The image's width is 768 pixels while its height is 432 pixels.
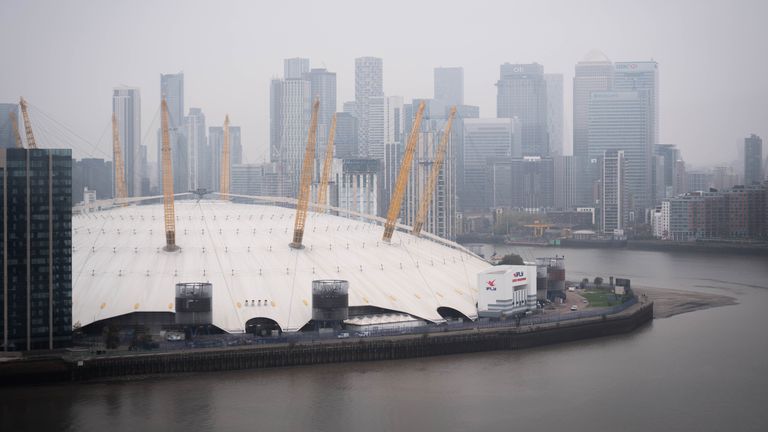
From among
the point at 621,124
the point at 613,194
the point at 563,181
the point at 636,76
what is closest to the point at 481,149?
the point at 563,181

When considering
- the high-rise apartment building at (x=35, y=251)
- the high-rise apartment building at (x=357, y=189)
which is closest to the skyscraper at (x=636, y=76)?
the high-rise apartment building at (x=357, y=189)

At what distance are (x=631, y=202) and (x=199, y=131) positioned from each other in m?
45.1

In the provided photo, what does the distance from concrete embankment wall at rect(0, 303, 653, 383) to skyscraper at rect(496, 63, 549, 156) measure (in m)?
120

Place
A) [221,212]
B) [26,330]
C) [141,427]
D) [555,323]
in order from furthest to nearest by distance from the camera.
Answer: [221,212], [555,323], [26,330], [141,427]

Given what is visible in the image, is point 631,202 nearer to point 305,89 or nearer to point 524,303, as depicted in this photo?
point 305,89

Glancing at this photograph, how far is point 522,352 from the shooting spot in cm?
2642

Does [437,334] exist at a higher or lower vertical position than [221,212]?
lower

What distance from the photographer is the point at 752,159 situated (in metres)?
118

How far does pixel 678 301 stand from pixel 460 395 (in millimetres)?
17795

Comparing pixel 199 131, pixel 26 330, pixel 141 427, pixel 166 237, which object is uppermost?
pixel 199 131

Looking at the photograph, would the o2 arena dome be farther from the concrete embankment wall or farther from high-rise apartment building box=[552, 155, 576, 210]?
high-rise apartment building box=[552, 155, 576, 210]

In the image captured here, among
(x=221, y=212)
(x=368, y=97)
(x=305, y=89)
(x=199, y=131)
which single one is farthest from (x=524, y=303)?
(x=368, y=97)

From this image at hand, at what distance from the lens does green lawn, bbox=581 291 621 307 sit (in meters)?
32.9

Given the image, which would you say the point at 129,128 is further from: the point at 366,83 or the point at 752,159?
the point at 752,159
